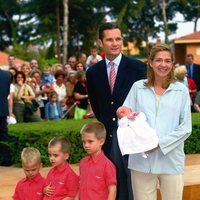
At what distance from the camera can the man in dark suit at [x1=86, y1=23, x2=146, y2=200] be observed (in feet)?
15.2

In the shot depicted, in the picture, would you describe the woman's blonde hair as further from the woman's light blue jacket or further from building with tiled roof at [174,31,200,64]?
building with tiled roof at [174,31,200,64]

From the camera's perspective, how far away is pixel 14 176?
746cm

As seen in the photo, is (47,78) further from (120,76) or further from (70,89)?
(120,76)

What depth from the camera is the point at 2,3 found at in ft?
150

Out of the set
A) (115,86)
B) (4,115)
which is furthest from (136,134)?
(4,115)

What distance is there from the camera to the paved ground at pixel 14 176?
21.2ft

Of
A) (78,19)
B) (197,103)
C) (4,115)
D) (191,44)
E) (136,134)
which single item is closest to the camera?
(136,134)

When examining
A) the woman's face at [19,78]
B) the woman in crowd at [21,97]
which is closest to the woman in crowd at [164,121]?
the woman in crowd at [21,97]

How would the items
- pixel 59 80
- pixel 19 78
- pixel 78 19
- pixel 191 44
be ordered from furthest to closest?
pixel 78 19 < pixel 191 44 < pixel 59 80 < pixel 19 78

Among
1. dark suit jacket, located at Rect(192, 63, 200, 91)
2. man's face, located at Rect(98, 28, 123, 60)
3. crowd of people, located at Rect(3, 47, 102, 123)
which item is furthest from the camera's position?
dark suit jacket, located at Rect(192, 63, 200, 91)

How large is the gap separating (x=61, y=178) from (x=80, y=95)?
6.59 metres

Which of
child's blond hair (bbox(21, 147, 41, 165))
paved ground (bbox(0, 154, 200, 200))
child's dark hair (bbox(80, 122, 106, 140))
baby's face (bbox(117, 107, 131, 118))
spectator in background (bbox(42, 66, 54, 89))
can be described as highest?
baby's face (bbox(117, 107, 131, 118))

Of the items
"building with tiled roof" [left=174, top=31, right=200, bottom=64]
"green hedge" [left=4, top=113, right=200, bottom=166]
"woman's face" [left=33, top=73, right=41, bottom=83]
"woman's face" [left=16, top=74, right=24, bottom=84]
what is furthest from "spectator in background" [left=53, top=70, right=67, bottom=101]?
"building with tiled roof" [left=174, top=31, right=200, bottom=64]

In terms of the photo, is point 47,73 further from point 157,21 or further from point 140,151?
point 157,21
